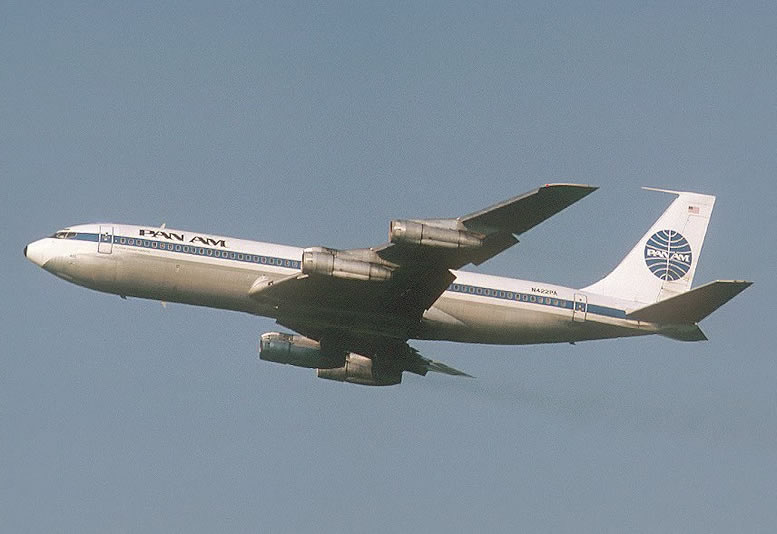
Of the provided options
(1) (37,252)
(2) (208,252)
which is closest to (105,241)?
(1) (37,252)

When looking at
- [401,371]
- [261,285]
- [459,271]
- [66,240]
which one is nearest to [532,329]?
[459,271]

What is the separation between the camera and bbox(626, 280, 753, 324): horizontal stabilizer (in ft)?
192

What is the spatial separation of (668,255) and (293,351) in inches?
824

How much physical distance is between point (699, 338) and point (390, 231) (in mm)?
16955

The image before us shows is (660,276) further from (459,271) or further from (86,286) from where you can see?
(86,286)

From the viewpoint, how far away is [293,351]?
222 ft

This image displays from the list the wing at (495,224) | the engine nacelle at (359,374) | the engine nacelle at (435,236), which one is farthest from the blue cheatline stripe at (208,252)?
the engine nacelle at (359,374)

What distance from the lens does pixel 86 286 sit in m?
63.8

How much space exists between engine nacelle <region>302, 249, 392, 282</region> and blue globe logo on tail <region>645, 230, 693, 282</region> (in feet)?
58.2

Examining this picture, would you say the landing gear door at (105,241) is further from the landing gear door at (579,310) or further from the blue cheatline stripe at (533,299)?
the landing gear door at (579,310)

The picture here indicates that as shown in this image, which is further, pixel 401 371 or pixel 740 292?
pixel 401 371

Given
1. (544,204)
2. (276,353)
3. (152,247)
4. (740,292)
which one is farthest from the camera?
(276,353)

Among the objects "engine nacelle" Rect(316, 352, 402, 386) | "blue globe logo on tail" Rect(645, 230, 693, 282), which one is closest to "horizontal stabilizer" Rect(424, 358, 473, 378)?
"engine nacelle" Rect(316, 352, 402, 386)

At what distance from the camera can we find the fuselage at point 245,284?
62.2m
